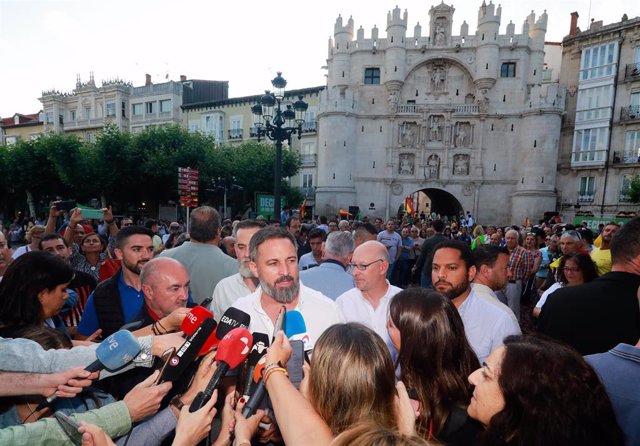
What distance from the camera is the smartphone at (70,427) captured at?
55.6 inches

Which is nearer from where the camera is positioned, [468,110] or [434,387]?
[434,387]

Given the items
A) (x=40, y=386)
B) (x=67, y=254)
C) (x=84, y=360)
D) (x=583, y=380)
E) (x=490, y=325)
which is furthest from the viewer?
(x=67, y=254)

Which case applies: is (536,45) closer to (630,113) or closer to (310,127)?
(630,113)

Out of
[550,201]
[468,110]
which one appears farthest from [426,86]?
[550,201]

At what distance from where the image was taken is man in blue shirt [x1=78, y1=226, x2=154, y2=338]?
312 centimetres

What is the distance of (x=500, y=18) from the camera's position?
27359 millimetres

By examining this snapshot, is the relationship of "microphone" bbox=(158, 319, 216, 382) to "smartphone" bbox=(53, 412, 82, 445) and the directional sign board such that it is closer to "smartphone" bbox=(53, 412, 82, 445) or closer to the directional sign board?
"smartphone" bbox=(53, 412, 82, 445)

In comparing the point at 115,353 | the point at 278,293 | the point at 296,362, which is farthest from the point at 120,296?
the point at 296,362

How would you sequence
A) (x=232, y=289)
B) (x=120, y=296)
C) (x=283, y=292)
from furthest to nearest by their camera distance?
1. (x=232, y=289)
2. (x=120, y=296)
3. (x=283, y=292)

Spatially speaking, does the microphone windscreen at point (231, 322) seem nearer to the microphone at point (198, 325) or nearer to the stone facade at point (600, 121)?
the microphone at point (198, 325)

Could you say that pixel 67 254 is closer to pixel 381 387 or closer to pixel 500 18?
pixel 381 387

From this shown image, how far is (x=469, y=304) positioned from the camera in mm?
3076

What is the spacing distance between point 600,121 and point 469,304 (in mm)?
31915

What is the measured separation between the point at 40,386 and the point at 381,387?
153 centimetres
